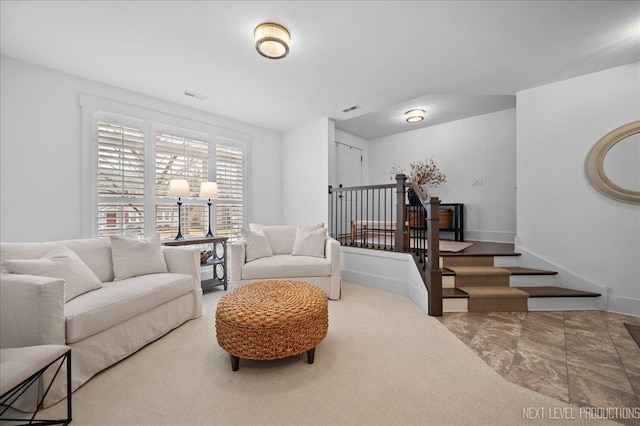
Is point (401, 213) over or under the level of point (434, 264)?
over

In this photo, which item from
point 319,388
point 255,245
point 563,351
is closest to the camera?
point 319,388

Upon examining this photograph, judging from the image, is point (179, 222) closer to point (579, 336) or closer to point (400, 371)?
point (400, 371)

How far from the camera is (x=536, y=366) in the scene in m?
1.79

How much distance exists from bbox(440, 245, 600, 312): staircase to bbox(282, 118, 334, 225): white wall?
2.13 meters

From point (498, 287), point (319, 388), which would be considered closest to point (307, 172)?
point (498, 287)

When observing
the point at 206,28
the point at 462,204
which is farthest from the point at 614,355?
the point at 206,28

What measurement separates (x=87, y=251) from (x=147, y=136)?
5.99 ft

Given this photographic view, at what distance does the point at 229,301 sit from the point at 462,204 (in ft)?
15.4

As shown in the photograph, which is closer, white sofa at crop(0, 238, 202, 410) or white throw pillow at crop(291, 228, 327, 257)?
white sofa at crop(0, 238, 202, 410)

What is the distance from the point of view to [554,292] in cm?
290

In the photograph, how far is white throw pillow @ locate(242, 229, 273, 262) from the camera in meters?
3.27

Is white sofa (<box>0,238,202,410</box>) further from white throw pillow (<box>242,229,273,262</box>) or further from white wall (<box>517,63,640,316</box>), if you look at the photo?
white wall (<box>517,63,640,316</box>)

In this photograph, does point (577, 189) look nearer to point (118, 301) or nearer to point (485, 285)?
point (485, 285)

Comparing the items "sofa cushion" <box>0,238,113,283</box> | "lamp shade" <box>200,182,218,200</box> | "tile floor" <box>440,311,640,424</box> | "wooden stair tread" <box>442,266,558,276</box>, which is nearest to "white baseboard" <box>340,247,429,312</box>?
"wooden stair tread" <box>442,266,558,276</box>
